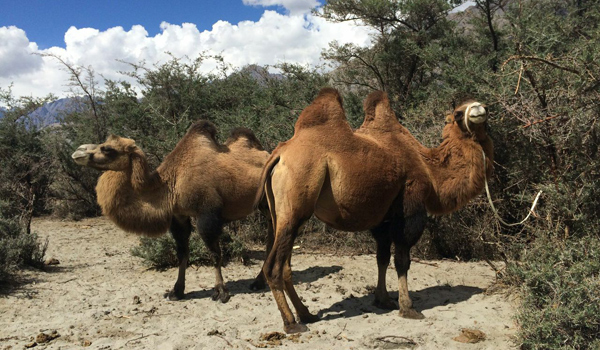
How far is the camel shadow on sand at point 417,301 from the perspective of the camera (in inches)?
221

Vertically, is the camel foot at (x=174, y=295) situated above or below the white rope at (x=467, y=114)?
below

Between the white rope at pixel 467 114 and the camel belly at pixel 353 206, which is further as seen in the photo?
the white rope at pixel 467 114

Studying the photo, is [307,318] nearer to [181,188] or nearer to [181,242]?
[181,242]

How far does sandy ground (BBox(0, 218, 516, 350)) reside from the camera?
4.85 metres

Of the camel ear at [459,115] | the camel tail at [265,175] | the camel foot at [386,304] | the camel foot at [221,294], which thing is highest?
the camel ear at [459,115]

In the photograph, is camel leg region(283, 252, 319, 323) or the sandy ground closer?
the sandy ground

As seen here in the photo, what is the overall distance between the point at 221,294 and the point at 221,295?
0.6 inches

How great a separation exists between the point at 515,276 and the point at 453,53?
684 cm

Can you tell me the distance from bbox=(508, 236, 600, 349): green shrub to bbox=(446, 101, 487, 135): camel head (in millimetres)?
1510

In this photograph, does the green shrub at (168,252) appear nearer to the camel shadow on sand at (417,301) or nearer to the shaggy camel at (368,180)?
the camel shadow on sand at (417,301)

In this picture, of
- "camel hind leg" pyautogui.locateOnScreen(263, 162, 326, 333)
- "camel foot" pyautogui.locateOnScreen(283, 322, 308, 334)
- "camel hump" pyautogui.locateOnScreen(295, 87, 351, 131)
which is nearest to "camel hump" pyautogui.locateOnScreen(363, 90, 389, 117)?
"camel hump" pyautogui.locateOnScreen(295, 87, 351, 131)

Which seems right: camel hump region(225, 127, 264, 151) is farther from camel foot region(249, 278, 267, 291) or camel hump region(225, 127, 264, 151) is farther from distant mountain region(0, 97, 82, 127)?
distant mountain region(0, 97, 82, 127)

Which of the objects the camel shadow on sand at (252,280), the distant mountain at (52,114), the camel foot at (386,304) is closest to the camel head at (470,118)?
the camel foot at (386,304)

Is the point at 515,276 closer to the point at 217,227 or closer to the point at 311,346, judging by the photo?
the point at 311,346
